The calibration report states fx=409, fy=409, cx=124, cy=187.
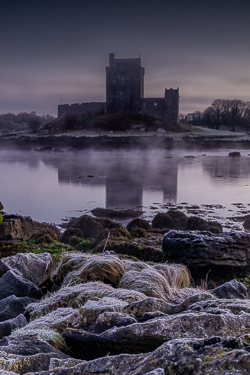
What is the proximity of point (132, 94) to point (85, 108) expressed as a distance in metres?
12.4

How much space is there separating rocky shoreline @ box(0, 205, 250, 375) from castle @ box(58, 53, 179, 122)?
8891cm

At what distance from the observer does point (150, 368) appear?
89.4 inches

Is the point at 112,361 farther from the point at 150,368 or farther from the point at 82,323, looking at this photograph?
the point at 82,323

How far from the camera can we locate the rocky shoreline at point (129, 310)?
2361mm

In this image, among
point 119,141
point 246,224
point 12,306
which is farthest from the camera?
point 119,141

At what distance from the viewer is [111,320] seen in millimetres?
3465

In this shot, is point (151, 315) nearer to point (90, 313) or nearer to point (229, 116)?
point (90, 313)

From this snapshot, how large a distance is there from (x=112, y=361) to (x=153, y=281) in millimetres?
2963

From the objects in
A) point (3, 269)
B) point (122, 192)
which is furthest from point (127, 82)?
point (3, 269)

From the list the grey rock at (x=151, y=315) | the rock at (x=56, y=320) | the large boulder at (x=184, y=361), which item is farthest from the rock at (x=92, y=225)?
the large boulder at (x=184, y=361)

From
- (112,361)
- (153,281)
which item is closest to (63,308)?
(153,281)

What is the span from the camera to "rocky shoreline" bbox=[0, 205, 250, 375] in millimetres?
2361

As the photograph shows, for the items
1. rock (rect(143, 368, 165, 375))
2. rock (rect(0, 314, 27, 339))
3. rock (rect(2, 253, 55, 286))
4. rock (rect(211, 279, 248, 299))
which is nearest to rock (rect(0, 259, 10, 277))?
rock (rect(2, 253, 55, 286))

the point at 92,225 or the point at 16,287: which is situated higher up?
the point at 16,287
